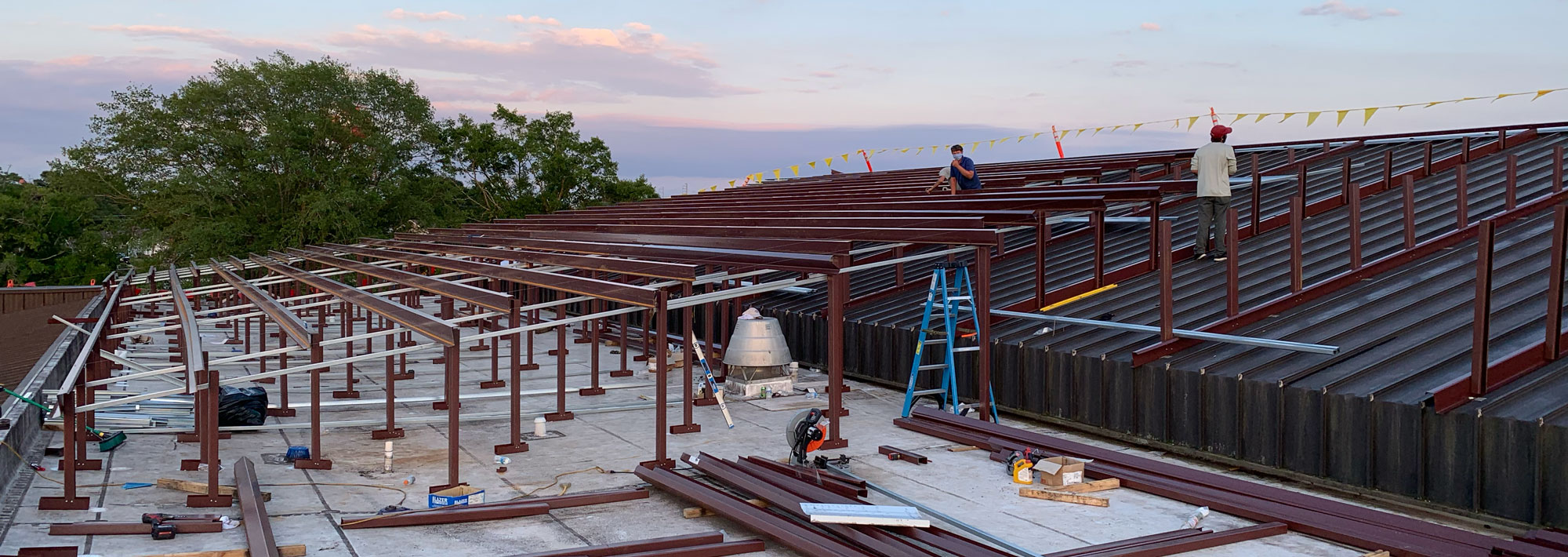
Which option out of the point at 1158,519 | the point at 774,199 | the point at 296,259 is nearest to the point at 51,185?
the point at 296,259

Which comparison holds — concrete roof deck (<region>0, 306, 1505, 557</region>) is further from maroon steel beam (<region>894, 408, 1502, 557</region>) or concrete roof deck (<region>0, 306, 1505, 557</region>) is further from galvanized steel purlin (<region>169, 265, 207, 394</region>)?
galvanized steel purlin (<region>169, 265, 207, 394</region>)

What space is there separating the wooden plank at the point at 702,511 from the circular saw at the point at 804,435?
1.40 meters

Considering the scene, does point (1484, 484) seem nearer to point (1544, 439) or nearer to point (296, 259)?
point (1544, 439)

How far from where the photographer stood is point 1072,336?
12102 mm

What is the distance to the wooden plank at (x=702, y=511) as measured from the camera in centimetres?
811

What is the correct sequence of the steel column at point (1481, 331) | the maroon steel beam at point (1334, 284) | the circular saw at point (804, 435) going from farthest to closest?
1. the maroon steel beam at point (1334, 284)
2. the circular saw at point (804, 435)
3. the steel column at point (1481, 331)

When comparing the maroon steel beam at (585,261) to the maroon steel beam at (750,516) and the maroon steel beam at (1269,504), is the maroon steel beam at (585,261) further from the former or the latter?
the maroon steel beam at (1269,504)

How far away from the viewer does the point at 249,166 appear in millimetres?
42656

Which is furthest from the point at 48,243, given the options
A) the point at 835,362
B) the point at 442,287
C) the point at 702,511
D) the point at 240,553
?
the point at 702,511

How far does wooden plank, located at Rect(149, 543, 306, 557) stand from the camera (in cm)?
678

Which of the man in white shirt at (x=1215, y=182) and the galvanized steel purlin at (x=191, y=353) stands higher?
the man in white shirt at (x=1215, y=182)

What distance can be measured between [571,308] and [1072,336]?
720 inches

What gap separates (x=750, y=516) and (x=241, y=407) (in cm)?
724

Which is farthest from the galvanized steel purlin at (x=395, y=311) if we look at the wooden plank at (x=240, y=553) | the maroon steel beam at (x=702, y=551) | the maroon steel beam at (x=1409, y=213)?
the maroon steel beam at (x=1409, y=213)
